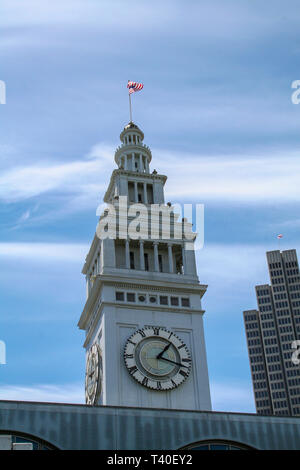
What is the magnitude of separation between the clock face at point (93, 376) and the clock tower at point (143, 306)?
0.34ft

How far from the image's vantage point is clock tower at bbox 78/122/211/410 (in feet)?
203

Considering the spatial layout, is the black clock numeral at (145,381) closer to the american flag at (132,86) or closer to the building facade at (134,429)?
the building facade at (134,429)

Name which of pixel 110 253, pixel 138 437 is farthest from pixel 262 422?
pixel 110 253

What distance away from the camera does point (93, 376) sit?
65.9 meters

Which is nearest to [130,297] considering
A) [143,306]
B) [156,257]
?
[143,306]

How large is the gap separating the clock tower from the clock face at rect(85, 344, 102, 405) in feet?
0.34

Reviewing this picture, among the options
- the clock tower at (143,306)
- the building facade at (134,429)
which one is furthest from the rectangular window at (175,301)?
the building facade at (134,429)

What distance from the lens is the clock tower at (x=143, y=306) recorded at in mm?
61750

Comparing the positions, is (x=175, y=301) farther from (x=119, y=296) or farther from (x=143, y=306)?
(x=119, y=296)

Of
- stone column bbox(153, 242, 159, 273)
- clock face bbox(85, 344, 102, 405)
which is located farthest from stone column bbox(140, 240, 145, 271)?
clock face bbox(85, 344, 102, 405)

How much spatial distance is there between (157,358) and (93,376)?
288 inches

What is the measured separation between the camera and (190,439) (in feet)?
138
